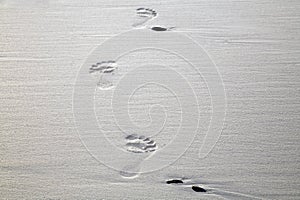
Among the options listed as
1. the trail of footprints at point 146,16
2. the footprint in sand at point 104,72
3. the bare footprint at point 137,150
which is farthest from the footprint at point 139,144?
the trail of footprints at point 146,16

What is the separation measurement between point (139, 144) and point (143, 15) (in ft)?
2.70

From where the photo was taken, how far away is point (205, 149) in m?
1.41

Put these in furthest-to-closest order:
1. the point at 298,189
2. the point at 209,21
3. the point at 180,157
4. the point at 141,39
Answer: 1. the point at 209,21
2. the point at 141,39
3. the point at 180,157
4. the point at 298,189

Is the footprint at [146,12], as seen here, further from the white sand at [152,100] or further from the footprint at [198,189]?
the footprint at [198,189]

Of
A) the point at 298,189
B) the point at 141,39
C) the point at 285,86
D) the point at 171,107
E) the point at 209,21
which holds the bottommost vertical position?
the point at 298,189

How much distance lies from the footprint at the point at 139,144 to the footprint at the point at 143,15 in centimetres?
68

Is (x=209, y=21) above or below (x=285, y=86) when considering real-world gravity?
above

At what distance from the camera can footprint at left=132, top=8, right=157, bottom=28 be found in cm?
203

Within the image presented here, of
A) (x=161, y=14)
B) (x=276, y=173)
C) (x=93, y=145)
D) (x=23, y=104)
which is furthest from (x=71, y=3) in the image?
(x=276, y=173)

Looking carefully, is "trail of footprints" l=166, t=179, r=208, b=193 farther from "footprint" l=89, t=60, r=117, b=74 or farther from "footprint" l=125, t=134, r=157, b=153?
"footprint" l=89, t=60, r=117, b=74

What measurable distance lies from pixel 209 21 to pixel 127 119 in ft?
2.42

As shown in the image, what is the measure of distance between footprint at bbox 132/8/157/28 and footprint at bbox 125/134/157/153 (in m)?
0.68

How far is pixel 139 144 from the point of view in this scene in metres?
1.43

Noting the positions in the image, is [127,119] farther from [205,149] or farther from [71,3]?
[71,3]
